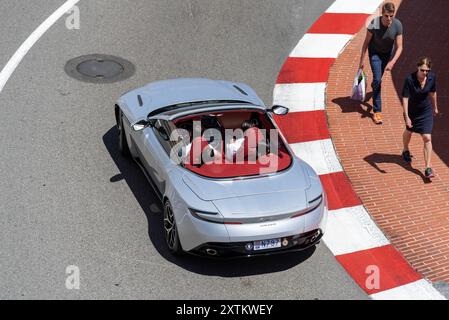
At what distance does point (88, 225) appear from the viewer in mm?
8266

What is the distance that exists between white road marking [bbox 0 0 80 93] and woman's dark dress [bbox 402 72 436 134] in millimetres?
6495

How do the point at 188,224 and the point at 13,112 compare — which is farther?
the point at 13,112

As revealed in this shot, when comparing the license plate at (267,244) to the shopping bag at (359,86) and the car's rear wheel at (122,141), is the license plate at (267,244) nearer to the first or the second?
the car's rear wheel at (122,141)

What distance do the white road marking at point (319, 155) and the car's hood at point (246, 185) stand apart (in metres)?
1.91

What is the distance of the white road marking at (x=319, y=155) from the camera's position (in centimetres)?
991

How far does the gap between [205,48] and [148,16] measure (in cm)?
161

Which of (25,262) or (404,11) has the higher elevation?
(404,11)

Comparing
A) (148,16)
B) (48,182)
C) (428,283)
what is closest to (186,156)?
(48,182)

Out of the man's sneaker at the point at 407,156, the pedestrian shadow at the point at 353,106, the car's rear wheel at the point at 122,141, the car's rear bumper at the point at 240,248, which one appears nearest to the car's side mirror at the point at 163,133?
the car's rear wheel at the point at 122,141

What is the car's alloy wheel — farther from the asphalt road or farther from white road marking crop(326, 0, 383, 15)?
white road marking crop(326, 0, 383, 15)

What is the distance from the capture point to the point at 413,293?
770 cm

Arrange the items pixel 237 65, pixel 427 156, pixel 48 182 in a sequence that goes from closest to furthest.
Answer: pixel 48 182 → pixel 427 156 → pixel 237 65

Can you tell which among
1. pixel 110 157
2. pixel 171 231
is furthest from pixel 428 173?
pixel 110 157

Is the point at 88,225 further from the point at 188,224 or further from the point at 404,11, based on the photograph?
the point at 404,11
